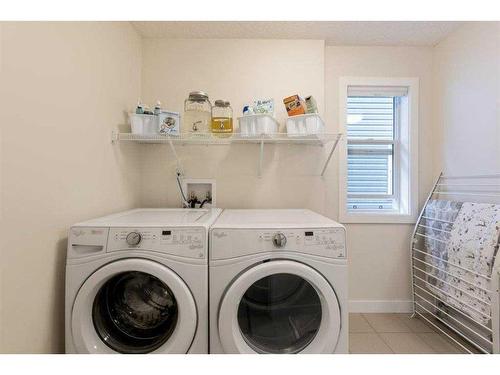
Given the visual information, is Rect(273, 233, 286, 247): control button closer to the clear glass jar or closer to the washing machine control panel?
the washing machine control panel

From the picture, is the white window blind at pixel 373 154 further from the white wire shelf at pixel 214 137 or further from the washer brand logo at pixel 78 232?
the washer brand logo at pixel 78 232

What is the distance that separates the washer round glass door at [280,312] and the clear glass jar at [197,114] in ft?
3.61

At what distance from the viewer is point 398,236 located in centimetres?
219

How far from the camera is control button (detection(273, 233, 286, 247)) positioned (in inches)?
46.7

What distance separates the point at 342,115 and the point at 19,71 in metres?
2.03

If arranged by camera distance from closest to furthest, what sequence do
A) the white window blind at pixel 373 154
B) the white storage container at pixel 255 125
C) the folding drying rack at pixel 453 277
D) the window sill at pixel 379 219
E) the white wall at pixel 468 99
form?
the folding drying rack at pixel 453 277, the white wall at pixel 468 99, the white storage container at pixel 255 125, the window sill at pixel 379 219, the white window blind at pixel 373 154

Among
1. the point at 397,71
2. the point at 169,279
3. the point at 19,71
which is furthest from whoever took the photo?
the point at 397,71

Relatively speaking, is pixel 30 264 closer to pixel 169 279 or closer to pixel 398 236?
pixel 169 279

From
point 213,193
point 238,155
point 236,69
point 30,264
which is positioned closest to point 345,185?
point 238,155

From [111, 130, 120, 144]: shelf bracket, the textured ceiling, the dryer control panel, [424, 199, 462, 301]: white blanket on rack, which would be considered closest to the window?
[424, 199, 462, 301]: white blanket on rack

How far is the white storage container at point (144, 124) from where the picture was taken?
1724 mm

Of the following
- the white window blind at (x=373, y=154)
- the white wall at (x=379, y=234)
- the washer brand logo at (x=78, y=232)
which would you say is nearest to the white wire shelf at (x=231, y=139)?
the white window blind at (x=373, y=154)

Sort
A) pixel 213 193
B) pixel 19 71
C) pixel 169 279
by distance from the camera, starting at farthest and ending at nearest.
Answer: pixel 213 193 → pixel 169 279 → pixel 19 71

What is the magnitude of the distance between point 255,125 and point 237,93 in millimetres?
442
